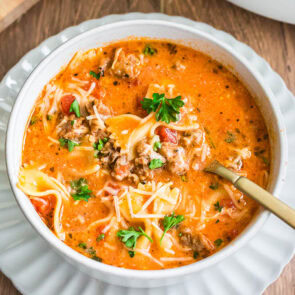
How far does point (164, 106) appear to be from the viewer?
400 cm

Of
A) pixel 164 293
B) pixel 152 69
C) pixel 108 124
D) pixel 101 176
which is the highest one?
pixel 152 69

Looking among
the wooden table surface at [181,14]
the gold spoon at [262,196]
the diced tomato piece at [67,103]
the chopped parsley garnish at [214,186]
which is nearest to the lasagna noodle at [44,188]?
the diced tomato piece at [67,103]

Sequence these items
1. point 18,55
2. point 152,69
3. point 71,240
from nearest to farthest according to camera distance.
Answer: point 71,240, point 152,69, point 18,55

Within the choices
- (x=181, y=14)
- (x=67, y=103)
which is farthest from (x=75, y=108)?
(x=181, y=14)

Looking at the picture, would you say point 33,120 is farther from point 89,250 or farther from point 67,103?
point 89,250

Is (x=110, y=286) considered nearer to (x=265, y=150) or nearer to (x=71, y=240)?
(x=71, y=240)

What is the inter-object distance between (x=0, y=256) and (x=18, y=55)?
240cm

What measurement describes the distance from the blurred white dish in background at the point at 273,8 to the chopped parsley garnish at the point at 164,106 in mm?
1947

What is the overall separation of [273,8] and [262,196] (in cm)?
269

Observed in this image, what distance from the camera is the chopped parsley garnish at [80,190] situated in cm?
387

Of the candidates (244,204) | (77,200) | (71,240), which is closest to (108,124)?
(77,200)

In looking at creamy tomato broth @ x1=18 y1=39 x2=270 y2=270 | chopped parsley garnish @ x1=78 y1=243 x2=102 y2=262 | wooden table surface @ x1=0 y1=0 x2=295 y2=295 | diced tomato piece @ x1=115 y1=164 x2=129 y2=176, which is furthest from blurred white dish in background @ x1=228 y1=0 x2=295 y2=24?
chopped parsley garnish @ x1=78 y1=243 x2=102 y2=262

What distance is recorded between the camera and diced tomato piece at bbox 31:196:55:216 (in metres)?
3.82

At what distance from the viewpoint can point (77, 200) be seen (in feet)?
12.7
